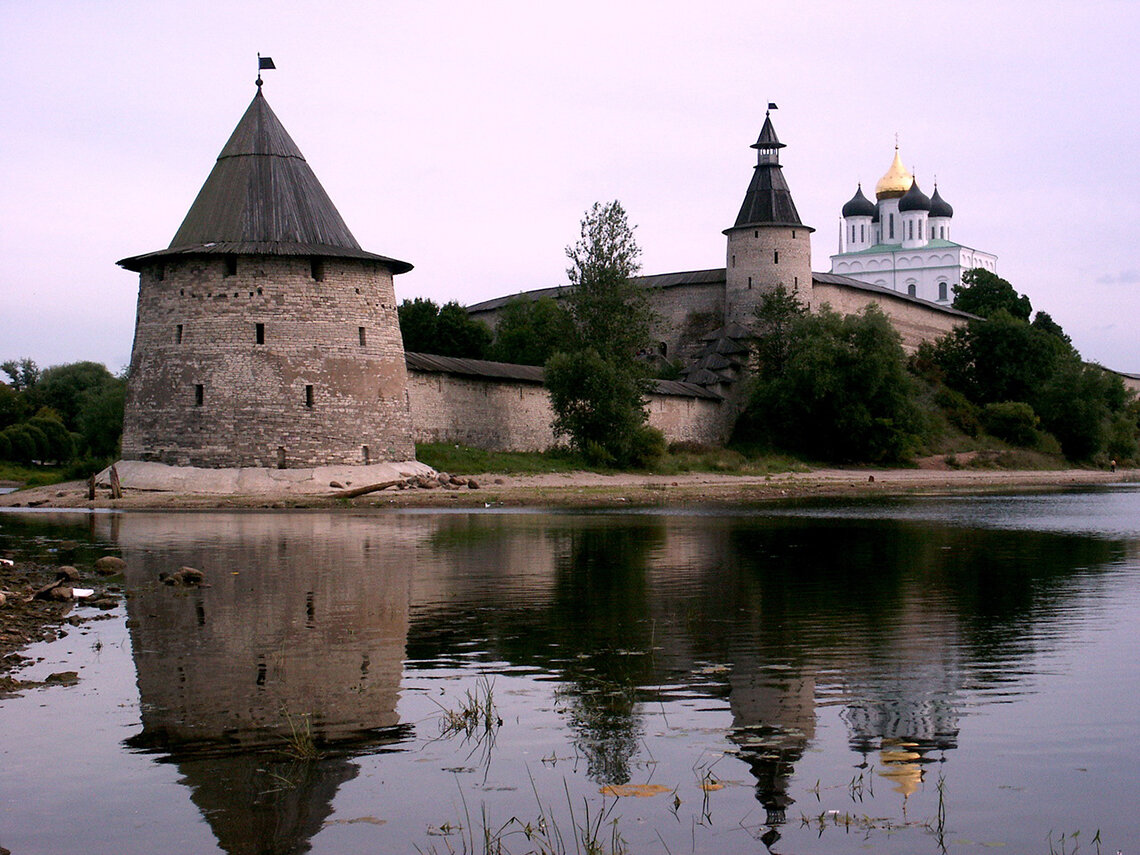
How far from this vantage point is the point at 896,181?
283ft

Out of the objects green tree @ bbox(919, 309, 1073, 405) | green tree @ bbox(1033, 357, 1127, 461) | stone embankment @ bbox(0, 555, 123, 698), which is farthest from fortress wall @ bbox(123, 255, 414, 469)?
green tree @ bbox(919, 309, 1073, 405)

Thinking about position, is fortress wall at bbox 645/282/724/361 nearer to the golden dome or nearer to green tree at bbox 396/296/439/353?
green tree at bbox 396/296/439/353

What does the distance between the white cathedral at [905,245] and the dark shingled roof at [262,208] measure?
61334 mm

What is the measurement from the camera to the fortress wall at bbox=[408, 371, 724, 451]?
30156 mm

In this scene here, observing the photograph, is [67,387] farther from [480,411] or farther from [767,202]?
[767,202]

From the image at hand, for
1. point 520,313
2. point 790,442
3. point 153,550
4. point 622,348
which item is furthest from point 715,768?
point 520,313

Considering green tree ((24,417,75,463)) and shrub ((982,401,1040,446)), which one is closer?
green tree ((24,417,75,463))

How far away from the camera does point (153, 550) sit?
13984 millimetres

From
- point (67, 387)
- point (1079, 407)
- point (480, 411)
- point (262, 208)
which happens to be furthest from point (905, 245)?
point (262, 208)

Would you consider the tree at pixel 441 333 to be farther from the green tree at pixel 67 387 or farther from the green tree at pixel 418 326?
the green tree at pixel 67 387

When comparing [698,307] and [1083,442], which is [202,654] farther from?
[1083,442]

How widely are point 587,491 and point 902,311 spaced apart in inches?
1193

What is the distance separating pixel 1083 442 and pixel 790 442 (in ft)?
43.2

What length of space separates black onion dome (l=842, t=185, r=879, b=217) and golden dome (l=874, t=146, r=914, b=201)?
4.83ft
